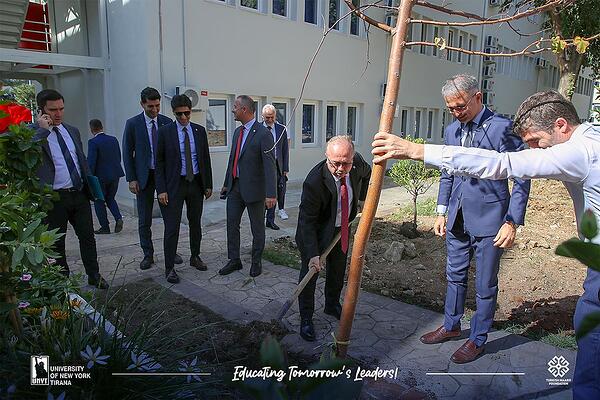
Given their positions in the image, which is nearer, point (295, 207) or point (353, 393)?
point (353, 393)

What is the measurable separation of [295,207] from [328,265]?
5.59 m

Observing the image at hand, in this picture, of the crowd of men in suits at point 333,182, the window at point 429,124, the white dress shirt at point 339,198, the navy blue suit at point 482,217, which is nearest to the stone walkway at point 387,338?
the crowd of men in suits at point 333,182

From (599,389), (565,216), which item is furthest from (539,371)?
(565,216)

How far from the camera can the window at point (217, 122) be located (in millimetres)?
9875

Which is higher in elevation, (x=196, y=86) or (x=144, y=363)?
(x=196, y=86)

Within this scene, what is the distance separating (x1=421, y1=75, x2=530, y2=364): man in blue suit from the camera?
298cm

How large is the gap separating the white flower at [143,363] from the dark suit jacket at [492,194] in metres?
2.32

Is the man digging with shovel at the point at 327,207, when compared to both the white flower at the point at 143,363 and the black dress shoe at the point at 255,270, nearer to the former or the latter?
the white flower at the point at 143,363

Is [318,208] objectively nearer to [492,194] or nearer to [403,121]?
[492,194]

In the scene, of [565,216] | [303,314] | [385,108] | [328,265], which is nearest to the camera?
[385,108]

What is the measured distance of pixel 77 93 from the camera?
10.5 m

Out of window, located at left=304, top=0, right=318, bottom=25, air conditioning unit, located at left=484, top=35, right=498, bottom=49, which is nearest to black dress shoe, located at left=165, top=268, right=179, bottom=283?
window, located at left=304, top=0, right=318, bottom=25

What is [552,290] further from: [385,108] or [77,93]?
[77,93]

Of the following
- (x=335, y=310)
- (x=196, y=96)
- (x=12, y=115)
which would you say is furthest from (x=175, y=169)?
(x=196, y=96)
